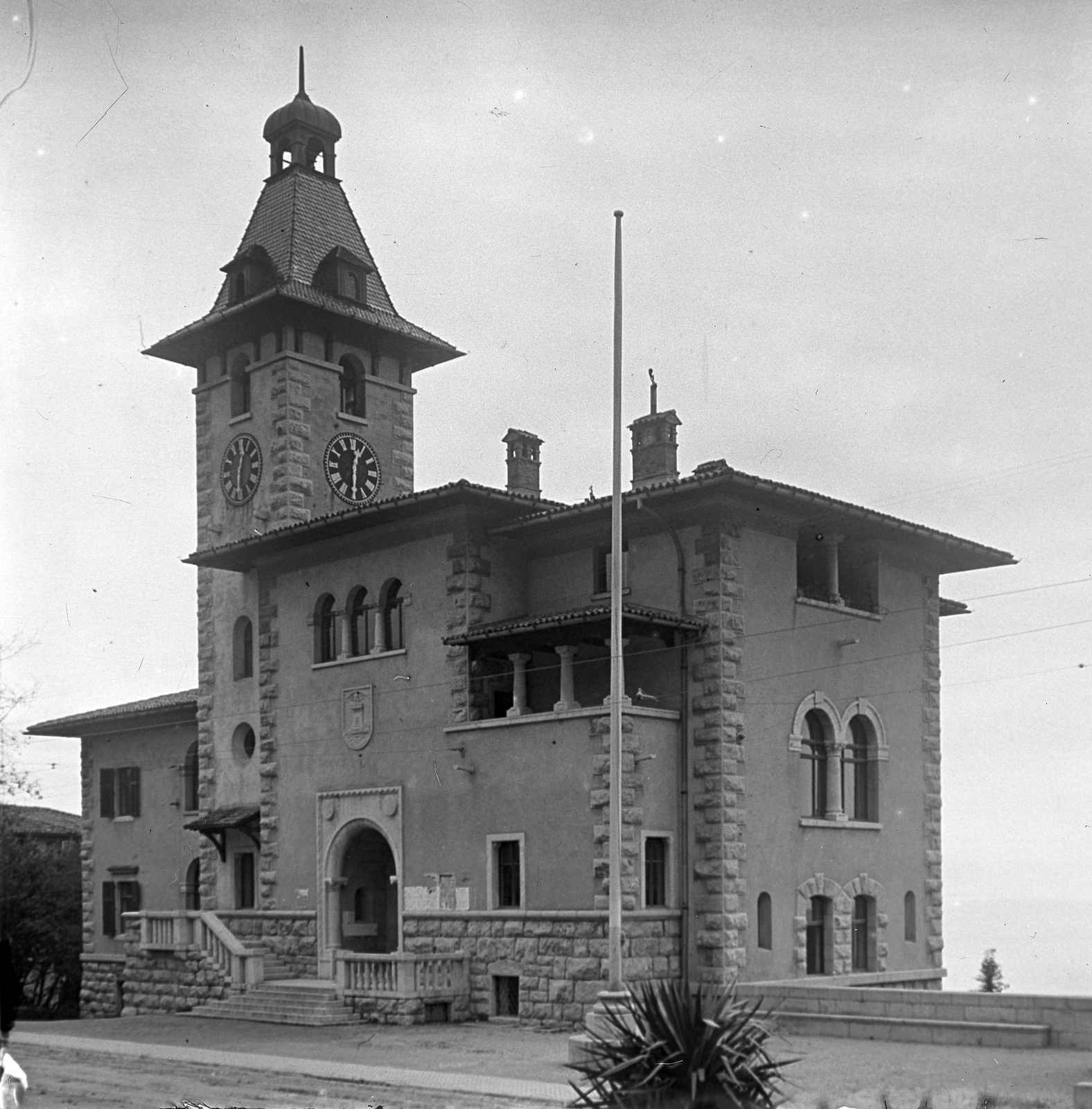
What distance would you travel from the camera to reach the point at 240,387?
117 feet

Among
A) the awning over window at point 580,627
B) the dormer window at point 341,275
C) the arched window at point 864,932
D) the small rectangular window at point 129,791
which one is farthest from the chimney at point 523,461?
the small rectangular window at point 129,791

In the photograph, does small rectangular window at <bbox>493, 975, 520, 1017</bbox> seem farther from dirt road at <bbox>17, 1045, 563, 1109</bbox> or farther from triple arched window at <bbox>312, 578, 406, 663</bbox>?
dirt road at <bbox>17, 1045, 563, 1109</bbox>

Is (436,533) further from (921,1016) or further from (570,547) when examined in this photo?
(921,1016)

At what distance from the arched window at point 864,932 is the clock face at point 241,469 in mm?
15247

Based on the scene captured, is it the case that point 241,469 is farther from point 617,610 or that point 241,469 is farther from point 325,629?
point 617,610

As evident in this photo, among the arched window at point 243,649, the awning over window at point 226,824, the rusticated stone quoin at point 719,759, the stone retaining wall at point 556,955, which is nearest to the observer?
the stone retaining wall at point 556,955

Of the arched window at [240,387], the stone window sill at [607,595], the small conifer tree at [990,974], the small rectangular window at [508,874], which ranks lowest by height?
the small conifer tree at [990,974]

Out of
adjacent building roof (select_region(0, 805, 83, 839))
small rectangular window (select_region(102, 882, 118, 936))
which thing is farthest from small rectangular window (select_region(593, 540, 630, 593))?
adjacent building roof (select_region(0, 805, 83, 839))

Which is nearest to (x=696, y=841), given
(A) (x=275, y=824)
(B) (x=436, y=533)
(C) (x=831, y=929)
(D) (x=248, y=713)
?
(C) (x=831, y=929)

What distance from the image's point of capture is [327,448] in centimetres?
3478

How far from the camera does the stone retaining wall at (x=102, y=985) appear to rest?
38219 mm

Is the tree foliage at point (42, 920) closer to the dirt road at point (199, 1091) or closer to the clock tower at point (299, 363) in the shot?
the clock tower at point (299, 363)

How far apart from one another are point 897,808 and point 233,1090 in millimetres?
15430

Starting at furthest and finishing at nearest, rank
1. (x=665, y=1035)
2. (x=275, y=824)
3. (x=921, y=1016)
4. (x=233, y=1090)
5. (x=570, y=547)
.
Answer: (x=275, y=824), (x=570, y=547), (x=921, y=1016), (x=233, y=1090), (x=665, y=1035)
